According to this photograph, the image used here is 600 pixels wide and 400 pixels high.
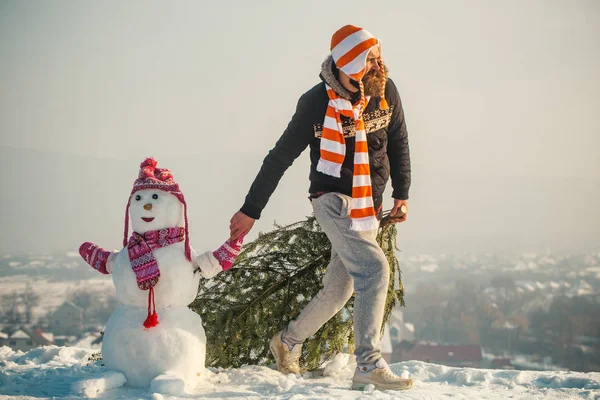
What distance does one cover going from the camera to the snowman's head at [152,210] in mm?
3842

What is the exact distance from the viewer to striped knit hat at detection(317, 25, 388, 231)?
368 centimetres

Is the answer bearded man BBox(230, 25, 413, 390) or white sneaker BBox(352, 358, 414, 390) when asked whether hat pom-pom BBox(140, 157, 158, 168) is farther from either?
white sneaker BBox(352, 358, 414, 390)

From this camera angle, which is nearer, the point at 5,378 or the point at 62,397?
the point at 62,397

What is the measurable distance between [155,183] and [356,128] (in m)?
1.33

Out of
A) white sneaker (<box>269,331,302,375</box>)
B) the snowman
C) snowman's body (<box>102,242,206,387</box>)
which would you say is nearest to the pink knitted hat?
the snowman

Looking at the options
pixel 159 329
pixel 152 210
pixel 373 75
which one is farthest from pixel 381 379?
pixel 373 75

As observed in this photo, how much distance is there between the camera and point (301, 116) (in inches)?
152

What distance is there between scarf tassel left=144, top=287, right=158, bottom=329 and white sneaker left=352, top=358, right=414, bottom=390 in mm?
1322

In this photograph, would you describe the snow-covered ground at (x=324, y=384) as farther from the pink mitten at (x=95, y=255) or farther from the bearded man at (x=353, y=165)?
the pink mitten at (x=95, y=255)

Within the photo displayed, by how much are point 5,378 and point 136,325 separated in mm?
955

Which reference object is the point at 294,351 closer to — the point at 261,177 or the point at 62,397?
the point at 261,177

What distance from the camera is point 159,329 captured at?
12.2ft

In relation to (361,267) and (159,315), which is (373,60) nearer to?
(361,267)

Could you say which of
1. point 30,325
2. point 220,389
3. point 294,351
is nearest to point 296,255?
point 294,351
